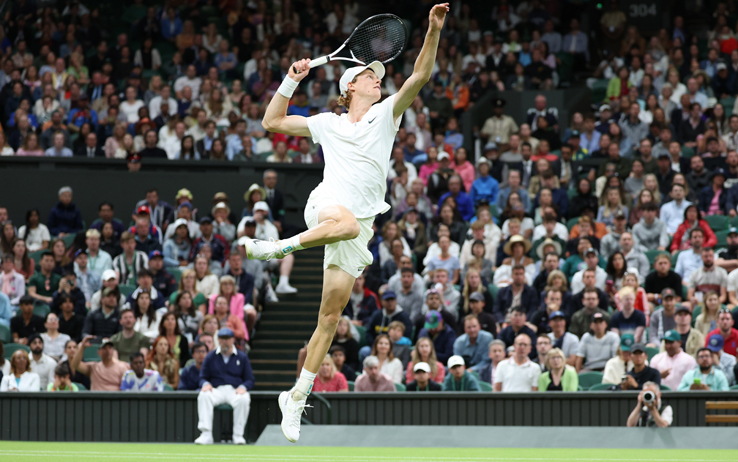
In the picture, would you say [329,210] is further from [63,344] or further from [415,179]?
[415,179]

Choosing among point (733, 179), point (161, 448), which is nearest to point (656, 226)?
point (733, 179)

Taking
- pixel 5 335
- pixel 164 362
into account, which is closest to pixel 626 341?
pixel 164 362

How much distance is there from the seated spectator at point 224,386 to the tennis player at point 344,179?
14.3 ft

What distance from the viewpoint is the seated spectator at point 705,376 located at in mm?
10961

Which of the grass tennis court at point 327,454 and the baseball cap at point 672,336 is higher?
the baseball cap at point 672,336

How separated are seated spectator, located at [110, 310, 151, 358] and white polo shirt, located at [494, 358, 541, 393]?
4.26 meters

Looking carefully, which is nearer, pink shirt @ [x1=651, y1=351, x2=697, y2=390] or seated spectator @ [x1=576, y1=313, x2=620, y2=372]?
pink shirt @ [x1=651, y1=351, x2=697, y2=390]

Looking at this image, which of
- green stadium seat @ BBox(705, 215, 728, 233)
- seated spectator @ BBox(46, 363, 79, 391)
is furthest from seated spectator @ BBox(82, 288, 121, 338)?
green stadium seat @ BBox(705, 215, 728, 233)

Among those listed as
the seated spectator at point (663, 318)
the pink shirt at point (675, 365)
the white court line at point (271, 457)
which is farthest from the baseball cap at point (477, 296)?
the white court line at point (271, 457)

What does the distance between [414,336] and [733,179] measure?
543cm

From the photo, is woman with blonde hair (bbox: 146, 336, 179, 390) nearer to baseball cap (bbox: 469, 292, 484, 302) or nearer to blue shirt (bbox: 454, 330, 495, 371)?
blue shirt (bbox: 454, 330, 495, 371)

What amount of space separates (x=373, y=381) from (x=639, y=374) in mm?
2819

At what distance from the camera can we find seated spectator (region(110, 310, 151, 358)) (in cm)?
1274

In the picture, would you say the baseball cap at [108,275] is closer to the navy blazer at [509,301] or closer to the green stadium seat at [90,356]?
the green stadium seat at [90,356]
